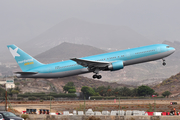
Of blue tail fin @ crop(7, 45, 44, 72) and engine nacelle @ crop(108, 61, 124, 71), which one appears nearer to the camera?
engine nacelle @ crop(108, 61, 124, 71)

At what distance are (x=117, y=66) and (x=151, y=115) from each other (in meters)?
17.2

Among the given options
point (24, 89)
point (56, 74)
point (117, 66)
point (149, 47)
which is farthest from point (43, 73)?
point (24, 89)

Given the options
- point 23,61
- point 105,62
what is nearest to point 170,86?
point 105,62

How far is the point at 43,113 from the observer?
39.4 meters

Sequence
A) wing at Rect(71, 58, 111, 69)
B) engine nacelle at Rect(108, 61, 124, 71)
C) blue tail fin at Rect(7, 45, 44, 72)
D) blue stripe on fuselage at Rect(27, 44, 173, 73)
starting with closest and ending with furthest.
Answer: engine nacelle at Rect(108, 61, 124, 71)
blue stripe on fuselage at Rect(27, 44, 173, 73)
wing at Rect(71, 58, 111, 69)
blue tail fin at Rect(7, 45, 44, 72)

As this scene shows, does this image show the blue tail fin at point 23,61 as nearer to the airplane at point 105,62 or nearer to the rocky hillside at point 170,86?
the airplane at point 105,62

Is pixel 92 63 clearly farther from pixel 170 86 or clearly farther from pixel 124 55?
pixel 170 86

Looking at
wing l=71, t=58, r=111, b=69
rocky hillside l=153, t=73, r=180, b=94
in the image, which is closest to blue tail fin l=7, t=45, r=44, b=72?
wing l=71, t=58, r=111, b=69

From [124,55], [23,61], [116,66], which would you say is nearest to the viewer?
[116,66]

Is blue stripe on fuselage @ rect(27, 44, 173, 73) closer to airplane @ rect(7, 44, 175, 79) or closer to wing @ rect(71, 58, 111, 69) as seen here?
airplane @ rect(7, 44, 175, 79)

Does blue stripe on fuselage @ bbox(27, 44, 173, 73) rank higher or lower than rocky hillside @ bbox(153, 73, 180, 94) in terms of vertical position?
higher

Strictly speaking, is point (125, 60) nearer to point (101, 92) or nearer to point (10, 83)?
point (101, 92)

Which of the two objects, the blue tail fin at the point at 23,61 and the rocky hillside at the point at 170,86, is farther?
the rocky hillside at the point at 170,86

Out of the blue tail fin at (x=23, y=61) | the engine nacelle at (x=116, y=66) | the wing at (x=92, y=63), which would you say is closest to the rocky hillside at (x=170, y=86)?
the wing at (x=92, y=63)
